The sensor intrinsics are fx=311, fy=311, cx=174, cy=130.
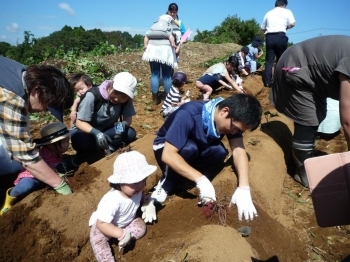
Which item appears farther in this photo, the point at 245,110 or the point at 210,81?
the point at 210,81

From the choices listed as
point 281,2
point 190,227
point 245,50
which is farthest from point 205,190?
point 245,50

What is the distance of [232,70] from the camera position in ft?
22.8

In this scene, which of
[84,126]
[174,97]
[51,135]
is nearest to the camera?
[51,135]

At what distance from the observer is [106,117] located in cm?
371

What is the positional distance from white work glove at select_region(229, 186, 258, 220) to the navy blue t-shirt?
512 mm

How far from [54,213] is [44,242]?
0.80ft

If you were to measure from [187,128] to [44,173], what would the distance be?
49.0 inches

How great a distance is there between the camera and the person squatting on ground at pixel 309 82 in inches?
116

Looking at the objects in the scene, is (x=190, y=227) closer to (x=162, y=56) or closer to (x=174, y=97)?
(x=174, y=97)

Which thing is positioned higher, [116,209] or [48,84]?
[48,84]

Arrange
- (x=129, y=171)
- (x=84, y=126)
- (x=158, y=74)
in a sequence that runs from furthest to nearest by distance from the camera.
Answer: (x=158, y=74) < (x=84, y=126) < (x=129, y=171)

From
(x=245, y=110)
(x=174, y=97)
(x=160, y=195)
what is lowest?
(x=160, y=195)

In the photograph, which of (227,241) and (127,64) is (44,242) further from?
(127,64)

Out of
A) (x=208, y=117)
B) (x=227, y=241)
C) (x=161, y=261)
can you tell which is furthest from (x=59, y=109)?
(x=227, y=241)
